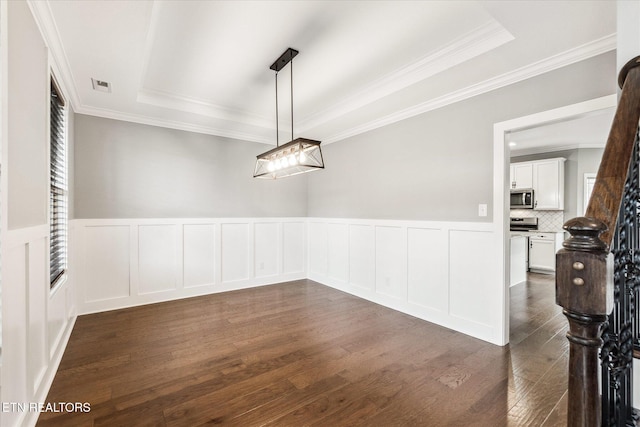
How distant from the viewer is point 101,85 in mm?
3033

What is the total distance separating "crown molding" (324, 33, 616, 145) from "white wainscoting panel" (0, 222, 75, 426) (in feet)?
12.3

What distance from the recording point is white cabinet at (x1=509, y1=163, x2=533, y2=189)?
6.55 m

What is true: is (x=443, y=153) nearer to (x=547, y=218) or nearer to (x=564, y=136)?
(x=564, y=136)

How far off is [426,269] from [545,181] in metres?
4.76

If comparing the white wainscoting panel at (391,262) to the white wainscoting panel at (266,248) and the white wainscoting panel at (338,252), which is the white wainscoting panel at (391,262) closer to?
the white wainscoting panel at (338,252)

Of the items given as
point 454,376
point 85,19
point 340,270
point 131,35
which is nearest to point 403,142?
point 340,270

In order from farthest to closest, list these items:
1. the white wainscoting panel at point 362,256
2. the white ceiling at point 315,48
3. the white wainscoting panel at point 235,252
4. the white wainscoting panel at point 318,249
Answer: the white wainscoting panel at point 318,249 → the white wainscoting panel at point 235,252 → the white wainscoting panel at point 362,256 → the white ceiling at point 315,48

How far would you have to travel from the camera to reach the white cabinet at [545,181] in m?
6.11

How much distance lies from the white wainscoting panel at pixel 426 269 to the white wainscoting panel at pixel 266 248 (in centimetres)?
106

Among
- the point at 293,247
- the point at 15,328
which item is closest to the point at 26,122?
the point at 15,328

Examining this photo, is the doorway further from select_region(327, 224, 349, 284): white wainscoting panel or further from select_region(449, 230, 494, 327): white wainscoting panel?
select_region(327, 224, 349, 284): white wainscoting panel

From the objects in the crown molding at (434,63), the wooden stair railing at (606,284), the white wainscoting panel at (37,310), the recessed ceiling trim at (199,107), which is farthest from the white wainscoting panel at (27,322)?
the crown molding at (434,63)

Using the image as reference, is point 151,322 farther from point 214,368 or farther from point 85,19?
point 85,19

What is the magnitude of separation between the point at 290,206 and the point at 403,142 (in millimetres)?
2533
